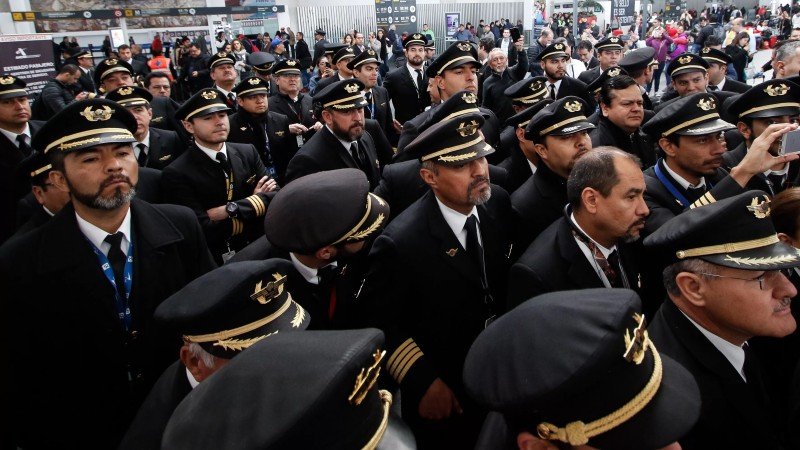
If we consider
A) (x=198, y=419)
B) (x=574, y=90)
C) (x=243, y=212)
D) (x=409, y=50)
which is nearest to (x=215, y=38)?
(x=409, y=50)

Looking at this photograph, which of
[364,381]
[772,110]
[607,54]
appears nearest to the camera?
[364,381]

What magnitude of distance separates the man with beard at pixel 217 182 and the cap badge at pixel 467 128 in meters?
1.73

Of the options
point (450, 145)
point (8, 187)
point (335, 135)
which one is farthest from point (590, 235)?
point (8, 187)

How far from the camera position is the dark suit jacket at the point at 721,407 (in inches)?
73.0

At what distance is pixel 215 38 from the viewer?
63.2 feet

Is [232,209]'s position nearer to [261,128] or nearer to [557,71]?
[261,128]

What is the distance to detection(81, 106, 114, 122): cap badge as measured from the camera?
8.61 ft

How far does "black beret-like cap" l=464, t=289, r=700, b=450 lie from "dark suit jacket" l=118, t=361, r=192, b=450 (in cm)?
101

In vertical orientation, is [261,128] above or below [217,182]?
above

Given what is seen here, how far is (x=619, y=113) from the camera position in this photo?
456cm

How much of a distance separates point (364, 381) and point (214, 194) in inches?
126

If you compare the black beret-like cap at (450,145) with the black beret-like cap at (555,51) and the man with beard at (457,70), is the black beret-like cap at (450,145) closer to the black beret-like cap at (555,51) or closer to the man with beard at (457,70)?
the man with beard at (457,70)

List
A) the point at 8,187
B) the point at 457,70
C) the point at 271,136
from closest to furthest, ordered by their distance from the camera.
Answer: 1. the point at 8,187
2. the point at 457,70
3. the point at 271,136

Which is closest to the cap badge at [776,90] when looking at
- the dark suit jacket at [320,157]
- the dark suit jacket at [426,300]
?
the dark suit jacket at [426,300]
